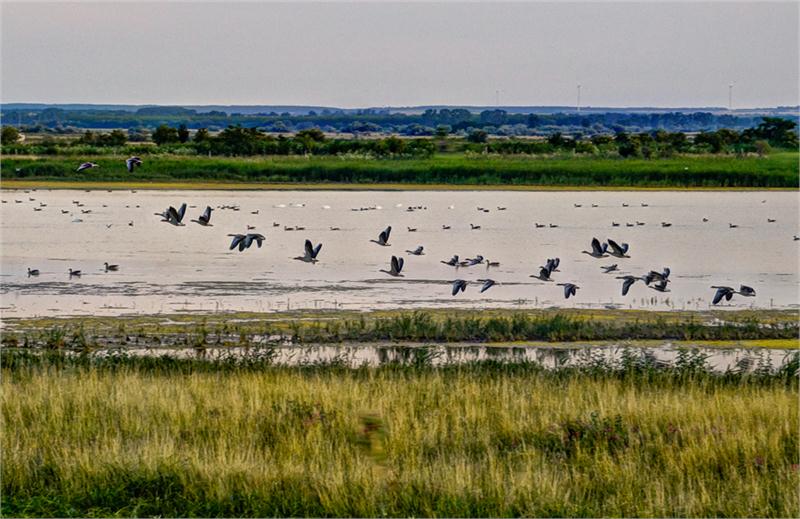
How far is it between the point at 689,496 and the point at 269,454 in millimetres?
3531

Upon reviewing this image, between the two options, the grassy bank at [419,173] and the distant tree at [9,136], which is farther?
the distant tree at [9,136]

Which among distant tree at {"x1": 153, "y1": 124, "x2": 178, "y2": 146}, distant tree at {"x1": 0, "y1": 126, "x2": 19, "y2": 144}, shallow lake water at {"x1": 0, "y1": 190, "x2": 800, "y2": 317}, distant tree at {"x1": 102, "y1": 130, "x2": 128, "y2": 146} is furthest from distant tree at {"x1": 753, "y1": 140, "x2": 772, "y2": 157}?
distant tree at {"x1": 0, "y1": 126, "x2": 19, "y2": 144}

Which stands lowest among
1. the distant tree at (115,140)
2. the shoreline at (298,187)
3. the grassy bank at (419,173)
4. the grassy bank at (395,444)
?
the shoreline at (298,187)

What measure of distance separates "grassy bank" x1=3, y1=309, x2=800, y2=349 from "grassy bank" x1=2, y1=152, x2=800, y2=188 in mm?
41476

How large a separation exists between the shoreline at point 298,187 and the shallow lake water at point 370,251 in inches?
112

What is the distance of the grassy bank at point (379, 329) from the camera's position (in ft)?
64.4

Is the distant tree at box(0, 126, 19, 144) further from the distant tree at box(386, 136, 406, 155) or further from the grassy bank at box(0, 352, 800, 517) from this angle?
the grassy bank at box(0, 352, 800, 517)

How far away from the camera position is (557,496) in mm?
10242

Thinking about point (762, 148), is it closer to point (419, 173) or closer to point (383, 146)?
point (383, 146)

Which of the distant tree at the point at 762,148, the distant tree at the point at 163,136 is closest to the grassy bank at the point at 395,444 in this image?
the distant tree at the point at 762,148

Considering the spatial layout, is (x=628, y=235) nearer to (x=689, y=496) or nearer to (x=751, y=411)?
(x=751, y=411)

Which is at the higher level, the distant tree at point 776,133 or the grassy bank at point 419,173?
the distant tree at point 776,133

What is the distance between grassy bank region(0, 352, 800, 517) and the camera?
1035 cm

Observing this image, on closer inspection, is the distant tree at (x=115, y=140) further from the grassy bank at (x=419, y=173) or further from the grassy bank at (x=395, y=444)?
the grassy bank at (x=395, y=444)
